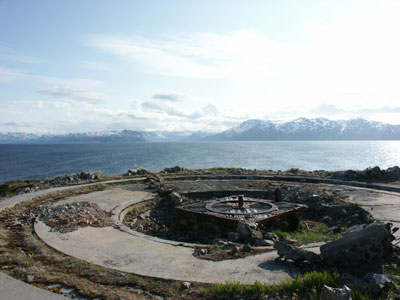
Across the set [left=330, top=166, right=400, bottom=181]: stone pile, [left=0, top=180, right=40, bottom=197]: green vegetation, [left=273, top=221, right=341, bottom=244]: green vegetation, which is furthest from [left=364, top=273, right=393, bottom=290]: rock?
[left=0, top=180, right=40, bottom=197]: green vegetation

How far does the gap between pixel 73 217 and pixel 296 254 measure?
857 cm

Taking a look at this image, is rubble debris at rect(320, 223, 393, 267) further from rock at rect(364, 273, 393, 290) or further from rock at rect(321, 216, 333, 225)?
rock at rect(321, 216, 333, 225)

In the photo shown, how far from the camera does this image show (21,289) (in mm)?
6180

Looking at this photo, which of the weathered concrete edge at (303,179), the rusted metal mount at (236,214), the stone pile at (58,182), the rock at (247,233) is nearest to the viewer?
the rock at (247,233)

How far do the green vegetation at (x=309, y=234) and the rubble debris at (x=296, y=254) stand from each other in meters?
2.31

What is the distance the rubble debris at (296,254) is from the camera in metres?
6.98

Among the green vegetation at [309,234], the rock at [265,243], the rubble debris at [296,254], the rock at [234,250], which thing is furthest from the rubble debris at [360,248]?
the rock at [265,243]

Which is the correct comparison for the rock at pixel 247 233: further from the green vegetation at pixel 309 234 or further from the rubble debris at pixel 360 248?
the rubble debris at pixel 360 248

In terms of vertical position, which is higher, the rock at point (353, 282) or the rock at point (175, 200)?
the rock at point (353, 282)

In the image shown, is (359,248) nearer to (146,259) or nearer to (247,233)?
(247,233)

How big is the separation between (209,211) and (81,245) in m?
6.41

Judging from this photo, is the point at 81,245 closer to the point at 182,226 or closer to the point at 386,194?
the point at 182,226

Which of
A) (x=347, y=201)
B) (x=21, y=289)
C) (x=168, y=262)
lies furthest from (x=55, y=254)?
(x=347, y=201)

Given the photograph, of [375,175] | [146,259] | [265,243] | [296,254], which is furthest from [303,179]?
[146,259]
